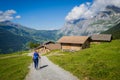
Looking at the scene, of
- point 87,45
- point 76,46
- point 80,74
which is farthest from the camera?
point 87,45

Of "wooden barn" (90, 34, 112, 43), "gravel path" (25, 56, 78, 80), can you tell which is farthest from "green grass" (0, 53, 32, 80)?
"wooden barn" (90, 34, 112, 43)

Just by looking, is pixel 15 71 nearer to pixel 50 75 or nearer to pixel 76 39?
pixel 50 75

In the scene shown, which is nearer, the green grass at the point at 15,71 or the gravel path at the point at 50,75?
the gravel path at the point at 50,75

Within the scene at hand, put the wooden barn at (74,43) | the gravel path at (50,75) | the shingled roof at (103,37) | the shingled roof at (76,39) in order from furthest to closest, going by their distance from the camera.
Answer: the shingled roof at (103,37) < the wooden barn at (74,43) < the shingled roof at (76,39) < the gravel path at (50,75)

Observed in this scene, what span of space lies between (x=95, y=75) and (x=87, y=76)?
109 centimetres

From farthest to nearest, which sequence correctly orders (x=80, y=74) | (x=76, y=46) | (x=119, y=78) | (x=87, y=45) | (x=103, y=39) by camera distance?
(x=103, y=39) < (x=87, y=45) < (x=76, y=46) < (x=80, y=74) < (x=119, y=78)

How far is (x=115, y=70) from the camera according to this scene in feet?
66.8

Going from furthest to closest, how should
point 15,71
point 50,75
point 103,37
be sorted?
point 103,37 → point 15,71 → point 50,75

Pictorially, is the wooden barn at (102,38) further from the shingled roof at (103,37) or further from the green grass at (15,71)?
the green grass at (15,71)

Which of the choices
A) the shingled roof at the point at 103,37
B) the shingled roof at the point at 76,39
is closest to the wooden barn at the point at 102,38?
the shingled roof at the point at 103,37

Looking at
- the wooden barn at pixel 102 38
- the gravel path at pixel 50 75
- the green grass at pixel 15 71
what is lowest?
the green grass at pixel 15 71

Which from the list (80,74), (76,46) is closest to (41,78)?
(80,74)

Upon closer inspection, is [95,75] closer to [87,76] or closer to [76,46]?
[87,76]

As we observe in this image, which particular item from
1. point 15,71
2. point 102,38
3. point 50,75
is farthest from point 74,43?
point 50,75
